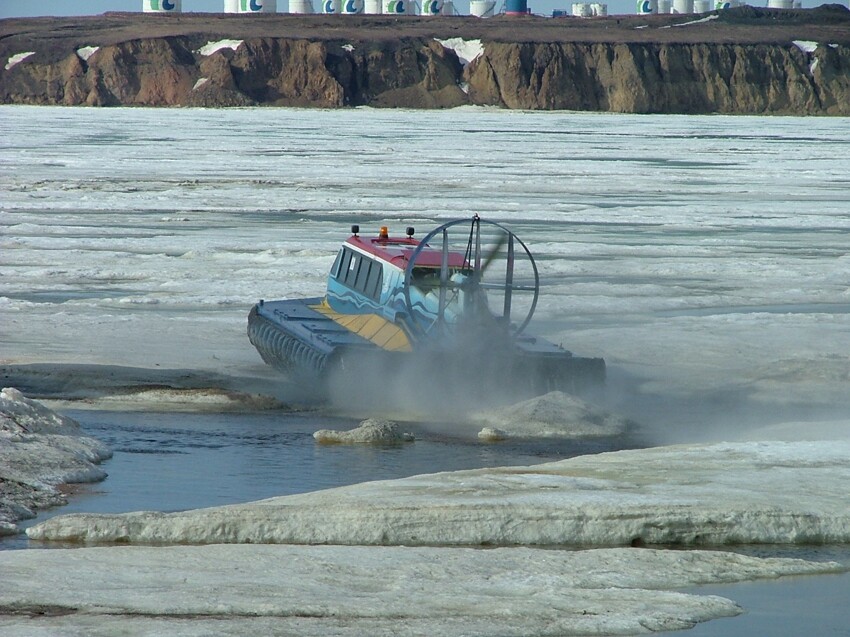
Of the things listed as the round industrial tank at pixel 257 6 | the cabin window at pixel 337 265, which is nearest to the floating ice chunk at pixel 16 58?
the round industrial tank at pixel 257 6

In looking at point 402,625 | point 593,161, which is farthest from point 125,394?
point 593,161

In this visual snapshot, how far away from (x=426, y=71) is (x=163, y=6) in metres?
35.4

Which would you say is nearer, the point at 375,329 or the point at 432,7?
the point at 375,329

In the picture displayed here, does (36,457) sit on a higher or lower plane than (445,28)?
lower

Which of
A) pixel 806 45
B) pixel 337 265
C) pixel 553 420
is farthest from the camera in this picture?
pixel 806 45

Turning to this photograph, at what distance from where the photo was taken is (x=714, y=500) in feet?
25.6

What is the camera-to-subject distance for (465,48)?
341ft

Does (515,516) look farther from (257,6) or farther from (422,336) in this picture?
(257,6)

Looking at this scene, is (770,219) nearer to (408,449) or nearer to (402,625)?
(408,449)

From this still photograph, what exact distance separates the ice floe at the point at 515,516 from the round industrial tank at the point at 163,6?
399 ft

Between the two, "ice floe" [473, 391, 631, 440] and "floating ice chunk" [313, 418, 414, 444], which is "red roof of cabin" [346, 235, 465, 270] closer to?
"ice floe" [473, 391, 631, 440]

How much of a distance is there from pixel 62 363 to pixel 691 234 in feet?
44.9

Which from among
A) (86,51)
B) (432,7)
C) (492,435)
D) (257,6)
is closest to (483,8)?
(432,7)

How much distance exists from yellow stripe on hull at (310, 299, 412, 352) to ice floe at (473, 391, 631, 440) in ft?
3.77
